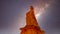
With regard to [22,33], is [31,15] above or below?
above

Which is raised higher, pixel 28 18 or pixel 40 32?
pixel 28 18

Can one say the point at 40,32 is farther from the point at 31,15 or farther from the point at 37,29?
the point at 31,15

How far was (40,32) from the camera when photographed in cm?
1745

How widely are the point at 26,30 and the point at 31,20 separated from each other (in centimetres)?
92

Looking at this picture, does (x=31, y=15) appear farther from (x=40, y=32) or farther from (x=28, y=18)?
(x=40, y=32)

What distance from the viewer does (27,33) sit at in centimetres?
1720

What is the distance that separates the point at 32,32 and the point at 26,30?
472 mm

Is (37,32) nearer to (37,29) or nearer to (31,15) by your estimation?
(37,29)

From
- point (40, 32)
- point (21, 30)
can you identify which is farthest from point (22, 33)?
point (40, 32)

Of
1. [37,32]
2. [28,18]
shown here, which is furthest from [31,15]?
[37,32]

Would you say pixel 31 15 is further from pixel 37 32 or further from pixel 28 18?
pixel 37 32

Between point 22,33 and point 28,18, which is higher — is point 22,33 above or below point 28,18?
below

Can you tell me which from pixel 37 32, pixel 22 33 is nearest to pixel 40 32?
pixel 37 32

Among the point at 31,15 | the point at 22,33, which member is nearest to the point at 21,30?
the point at 22,33
